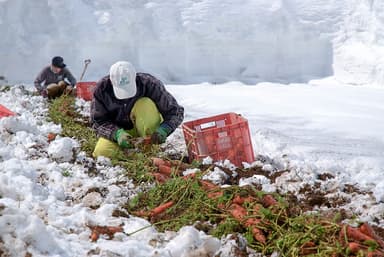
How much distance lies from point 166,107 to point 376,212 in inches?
75.6

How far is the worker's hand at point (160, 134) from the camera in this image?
4.21 m

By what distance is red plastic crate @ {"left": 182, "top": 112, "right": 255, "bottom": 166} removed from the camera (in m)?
4.16

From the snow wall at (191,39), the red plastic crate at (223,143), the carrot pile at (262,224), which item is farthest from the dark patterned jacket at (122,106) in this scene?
the snow wall at (191,39)

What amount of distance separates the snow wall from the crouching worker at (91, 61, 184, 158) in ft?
19.5

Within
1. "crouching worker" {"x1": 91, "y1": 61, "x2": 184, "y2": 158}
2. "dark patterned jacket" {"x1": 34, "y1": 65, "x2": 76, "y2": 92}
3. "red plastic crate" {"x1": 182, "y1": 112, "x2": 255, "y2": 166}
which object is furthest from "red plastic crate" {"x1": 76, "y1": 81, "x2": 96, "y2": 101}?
"red plastic crate" {"x1": 182, "y1": 112, "x2": 255, "y2": 166}

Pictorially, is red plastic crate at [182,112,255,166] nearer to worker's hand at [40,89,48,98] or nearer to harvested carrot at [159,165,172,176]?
harvested carrot at [159,165,172,176]

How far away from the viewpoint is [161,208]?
311cm

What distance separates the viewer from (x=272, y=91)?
8.98 metres

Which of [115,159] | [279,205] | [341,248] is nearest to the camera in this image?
[341,248]

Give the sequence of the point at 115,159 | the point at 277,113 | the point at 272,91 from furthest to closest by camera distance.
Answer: the point at 272,91 < the point at 277,113 < the point at 115,159

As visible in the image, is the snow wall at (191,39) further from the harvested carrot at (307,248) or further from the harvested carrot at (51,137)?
the harvested carrot at (307,248)

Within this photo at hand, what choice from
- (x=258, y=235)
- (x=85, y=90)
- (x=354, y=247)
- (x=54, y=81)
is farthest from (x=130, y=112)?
(x=54, y=81)

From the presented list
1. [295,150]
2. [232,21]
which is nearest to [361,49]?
[232,21]

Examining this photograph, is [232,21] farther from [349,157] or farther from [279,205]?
[279,205]
